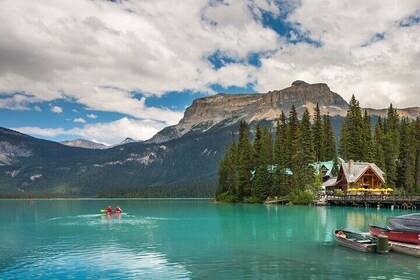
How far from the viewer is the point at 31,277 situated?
26.5 meters

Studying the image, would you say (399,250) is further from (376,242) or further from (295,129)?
(295,129)

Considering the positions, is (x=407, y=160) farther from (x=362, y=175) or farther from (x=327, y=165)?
(x=327, y=165)

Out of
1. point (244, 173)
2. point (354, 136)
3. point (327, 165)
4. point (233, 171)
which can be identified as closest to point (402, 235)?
point (244, 173)

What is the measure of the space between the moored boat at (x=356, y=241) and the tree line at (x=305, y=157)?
221 feet

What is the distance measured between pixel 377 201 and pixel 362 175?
17.3m

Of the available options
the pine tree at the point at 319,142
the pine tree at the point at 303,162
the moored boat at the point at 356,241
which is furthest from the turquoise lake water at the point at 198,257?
the pine tree at the point at 319,142

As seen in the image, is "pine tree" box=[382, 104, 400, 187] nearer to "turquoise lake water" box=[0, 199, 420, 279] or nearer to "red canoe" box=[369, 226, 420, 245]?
"turquoise lake water" box=[0, 199, 420, 279]

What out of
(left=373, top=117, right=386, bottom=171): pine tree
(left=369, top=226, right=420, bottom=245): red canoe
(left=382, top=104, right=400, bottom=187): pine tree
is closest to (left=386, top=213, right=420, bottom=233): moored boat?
(left=369, top=226, right=420, bottom=245): red canoe

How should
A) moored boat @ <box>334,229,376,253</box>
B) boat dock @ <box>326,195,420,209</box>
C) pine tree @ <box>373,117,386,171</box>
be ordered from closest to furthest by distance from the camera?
moored boat @ <box>334,229,376,253</box> → boat dock @ <box>326,195,420,209</box> → pine tree @ <box>373,117,386,171</box>

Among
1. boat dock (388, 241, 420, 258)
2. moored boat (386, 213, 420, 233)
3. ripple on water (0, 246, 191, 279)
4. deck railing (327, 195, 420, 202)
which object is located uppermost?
deck railing (327, 195, 420, 202)

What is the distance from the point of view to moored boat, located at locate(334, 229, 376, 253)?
32.9 metres

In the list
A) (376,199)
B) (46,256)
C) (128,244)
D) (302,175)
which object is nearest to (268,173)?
(302,175)

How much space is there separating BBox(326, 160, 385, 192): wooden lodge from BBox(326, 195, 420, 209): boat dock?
329 inches

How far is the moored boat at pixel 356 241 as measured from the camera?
32875mm
